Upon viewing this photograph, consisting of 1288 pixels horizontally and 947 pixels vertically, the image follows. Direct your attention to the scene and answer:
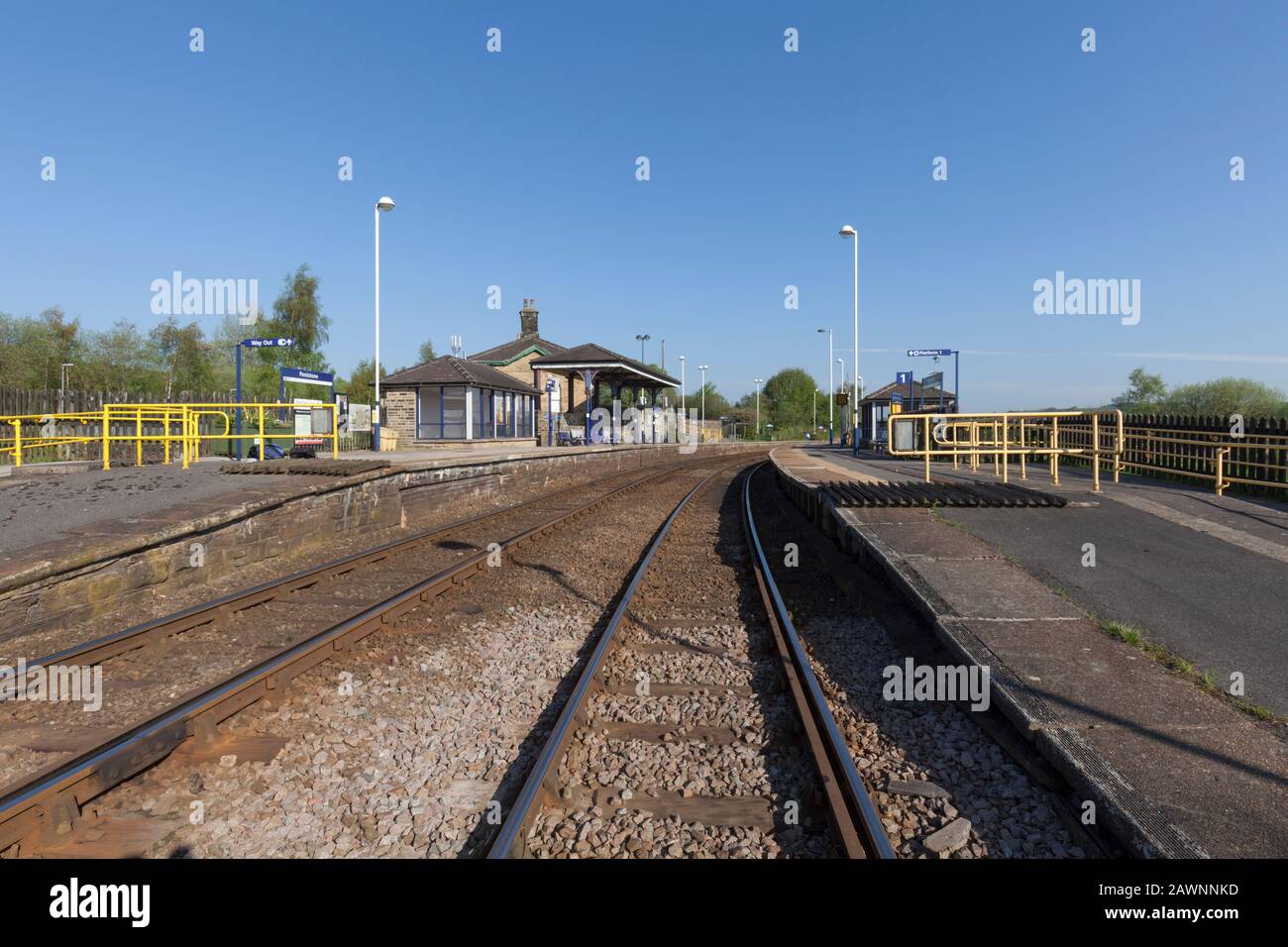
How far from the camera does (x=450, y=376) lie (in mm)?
32031

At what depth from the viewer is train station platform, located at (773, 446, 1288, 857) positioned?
10.1 ft

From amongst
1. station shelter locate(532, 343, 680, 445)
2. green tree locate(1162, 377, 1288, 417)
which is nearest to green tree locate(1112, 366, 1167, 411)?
green tree locate(1162, 377, 1288, 417)

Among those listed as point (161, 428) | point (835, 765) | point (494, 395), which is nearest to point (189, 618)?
point (835, 765)

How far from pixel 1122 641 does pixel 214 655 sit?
6781 millimetres

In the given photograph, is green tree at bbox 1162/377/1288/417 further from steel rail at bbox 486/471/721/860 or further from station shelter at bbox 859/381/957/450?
steel rail at bbox 486/471/721/860

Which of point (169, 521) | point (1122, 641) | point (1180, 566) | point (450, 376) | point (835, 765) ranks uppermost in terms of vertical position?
point (450, 376)

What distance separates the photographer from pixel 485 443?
106 ft

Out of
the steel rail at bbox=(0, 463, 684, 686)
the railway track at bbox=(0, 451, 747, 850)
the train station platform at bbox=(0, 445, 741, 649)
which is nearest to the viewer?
the railway track at bbox=(0, 451, 747, 850)

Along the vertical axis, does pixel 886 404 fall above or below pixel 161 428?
above

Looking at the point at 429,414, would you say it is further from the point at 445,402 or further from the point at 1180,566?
the point at 1180,566

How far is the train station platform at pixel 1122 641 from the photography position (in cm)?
308

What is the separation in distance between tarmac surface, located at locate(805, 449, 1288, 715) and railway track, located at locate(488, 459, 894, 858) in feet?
8.76

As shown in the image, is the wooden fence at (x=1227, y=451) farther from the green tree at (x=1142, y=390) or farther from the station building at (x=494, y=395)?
the green tree at (x=1142, y=390)
